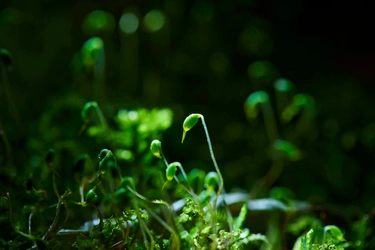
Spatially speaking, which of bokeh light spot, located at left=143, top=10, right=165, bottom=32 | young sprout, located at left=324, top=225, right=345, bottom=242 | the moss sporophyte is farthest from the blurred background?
young sprout, located at left=324, top=225, right=345, bottom=242

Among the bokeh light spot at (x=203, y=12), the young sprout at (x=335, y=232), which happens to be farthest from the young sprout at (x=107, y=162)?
the bokeh light spot at (x=203, y=12)

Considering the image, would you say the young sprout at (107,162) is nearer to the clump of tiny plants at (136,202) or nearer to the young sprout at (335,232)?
the clump of tiny plants at (136,202)

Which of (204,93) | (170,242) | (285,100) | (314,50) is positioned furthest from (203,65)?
(170,242)

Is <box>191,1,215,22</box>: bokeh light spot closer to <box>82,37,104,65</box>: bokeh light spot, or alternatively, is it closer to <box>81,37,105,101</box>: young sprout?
<box>81,37,105,101</box>: young sprout

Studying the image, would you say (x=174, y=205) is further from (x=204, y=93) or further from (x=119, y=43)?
(x=119, y=43)

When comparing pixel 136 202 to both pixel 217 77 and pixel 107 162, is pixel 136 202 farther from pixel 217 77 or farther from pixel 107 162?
pixel 217 77

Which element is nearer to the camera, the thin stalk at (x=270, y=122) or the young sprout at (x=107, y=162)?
the young sprout at (x=107, y=162)

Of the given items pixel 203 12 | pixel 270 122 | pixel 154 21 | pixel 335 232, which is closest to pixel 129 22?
pixel 154 21
